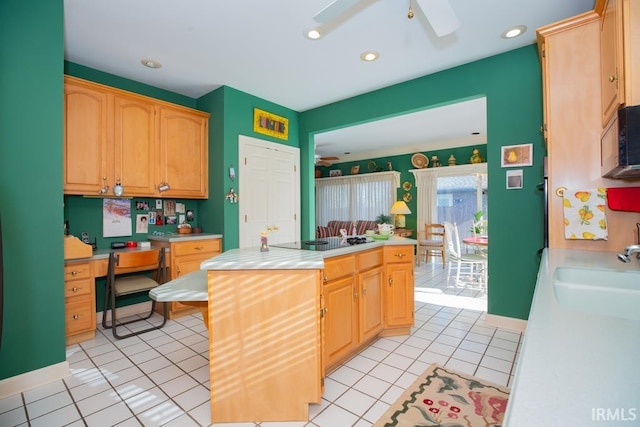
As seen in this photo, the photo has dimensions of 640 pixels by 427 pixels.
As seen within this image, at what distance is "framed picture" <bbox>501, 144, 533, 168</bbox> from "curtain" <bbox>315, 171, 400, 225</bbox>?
4.20 meters

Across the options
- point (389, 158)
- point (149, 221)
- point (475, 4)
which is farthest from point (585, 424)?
point (389, 158)

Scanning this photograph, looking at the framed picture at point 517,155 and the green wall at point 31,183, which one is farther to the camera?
the framed picture at point 517,155

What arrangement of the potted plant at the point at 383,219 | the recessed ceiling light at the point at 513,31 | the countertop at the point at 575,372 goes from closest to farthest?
the countertop at the point at 575,372 → the recessed ceiling light at the point at 513,31 → the potted plant at the point at 383,219

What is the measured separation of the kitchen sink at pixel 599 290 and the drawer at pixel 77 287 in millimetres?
3381

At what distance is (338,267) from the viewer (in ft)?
6.81

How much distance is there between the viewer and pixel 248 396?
1624 mm

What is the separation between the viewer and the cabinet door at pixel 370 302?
234cm

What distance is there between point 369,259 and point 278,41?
2.11m

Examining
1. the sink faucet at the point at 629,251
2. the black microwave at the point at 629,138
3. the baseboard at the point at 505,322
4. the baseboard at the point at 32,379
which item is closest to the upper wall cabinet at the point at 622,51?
the black microwave at the point at 629,138

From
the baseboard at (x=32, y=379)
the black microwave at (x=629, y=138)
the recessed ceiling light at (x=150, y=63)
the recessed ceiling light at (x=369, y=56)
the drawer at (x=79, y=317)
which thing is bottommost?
the baseboard at (x=32, y=379)

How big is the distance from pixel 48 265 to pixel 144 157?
1.52 meters

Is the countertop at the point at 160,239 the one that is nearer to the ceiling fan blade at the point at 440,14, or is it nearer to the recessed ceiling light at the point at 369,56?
the recessed ceiling light at the point at 369,56

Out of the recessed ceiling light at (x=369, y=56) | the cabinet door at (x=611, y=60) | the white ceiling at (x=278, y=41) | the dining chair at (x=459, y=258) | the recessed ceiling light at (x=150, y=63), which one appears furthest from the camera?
the dining chair at (x=459, y=258)

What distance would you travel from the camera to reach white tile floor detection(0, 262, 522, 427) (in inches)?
66.6
